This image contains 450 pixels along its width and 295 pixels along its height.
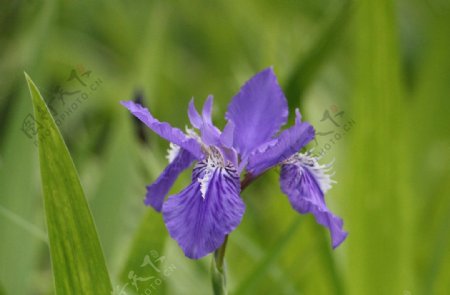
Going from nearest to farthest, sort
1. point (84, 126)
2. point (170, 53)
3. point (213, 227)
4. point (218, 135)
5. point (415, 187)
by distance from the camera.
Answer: point (213, 227), point (218, 135), point (415, 187), point (84, 126), point (170, 53)

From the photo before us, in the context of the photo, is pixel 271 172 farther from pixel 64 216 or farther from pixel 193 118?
pixel 64 216

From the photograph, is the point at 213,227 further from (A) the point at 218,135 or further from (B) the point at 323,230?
(B) the point at 323,230

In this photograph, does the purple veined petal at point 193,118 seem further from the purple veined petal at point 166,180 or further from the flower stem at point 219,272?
the flower stem at point 219,272

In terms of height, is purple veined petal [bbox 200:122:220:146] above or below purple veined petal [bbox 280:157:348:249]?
below

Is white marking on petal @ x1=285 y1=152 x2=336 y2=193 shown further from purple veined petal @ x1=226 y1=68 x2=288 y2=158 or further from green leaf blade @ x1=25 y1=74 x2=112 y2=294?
green leaf blade @ x1=25 y1=74 x2=112 y2=294

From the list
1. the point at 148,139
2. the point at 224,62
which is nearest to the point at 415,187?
the point at 148,139

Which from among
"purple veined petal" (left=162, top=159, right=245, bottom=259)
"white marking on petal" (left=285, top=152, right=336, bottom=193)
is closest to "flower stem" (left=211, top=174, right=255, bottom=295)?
"purple veined petal" (left=162, top=159, right=245, bottom=259)
